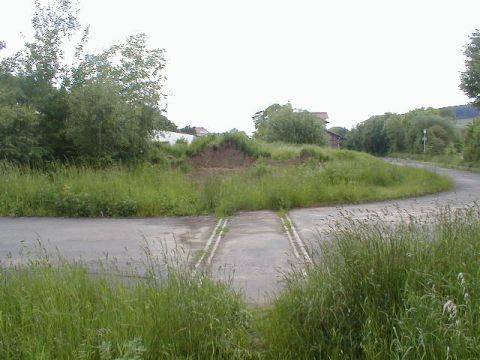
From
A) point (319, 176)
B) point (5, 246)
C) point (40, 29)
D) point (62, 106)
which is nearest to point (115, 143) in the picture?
point (62, 106)

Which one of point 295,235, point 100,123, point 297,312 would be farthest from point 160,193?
point 297,312

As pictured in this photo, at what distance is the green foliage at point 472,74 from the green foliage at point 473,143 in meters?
2.37

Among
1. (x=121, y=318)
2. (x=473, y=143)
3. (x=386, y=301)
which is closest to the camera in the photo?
(x=386, y=301)

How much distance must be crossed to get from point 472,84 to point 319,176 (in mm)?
20367

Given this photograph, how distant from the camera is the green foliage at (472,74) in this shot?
30.5m

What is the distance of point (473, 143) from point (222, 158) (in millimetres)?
19876

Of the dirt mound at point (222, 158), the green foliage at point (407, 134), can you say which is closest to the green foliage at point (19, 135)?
the dirt mound at point (222, 158)

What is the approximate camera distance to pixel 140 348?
11.8 ft

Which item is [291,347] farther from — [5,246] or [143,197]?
[143,197]

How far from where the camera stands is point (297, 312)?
13.5 ft

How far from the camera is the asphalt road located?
6684 millimetres

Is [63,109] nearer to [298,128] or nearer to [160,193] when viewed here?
[160,193]

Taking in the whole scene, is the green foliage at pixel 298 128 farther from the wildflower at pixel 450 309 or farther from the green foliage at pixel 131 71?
the wildflower at pixel 450 309

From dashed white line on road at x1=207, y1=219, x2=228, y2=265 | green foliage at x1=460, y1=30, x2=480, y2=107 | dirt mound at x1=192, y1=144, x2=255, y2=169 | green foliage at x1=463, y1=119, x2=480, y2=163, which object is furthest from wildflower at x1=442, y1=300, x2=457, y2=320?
green foliage at x1=463, y1=119, x2=480, y2=163
